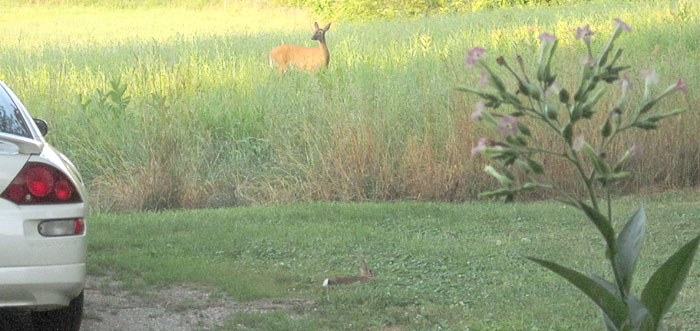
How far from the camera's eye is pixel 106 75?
54.5 ft

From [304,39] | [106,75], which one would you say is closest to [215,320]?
[106,75]

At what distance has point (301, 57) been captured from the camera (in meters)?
17.1

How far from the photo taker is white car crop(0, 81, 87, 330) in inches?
185

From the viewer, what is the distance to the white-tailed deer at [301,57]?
54.4ft

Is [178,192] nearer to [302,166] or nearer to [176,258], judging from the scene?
[302,166]

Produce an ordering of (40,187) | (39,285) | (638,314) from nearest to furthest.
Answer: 1. (638,314)
2. (39,285)
3. (40,187)

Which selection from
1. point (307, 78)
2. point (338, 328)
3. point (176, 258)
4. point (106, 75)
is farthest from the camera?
point (106, 75)

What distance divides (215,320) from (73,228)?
1511mm

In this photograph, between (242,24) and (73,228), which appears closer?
(73,228)

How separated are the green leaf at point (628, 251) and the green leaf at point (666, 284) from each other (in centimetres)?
8

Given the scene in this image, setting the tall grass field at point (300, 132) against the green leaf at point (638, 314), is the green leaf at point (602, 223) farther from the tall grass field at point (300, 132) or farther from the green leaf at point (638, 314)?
the tall grass field at point (300, 132)

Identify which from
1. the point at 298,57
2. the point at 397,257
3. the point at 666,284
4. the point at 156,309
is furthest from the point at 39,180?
the point at 298,57

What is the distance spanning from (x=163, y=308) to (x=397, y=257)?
2.01 m

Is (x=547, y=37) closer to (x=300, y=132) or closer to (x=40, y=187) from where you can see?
(x=40, y=187)
